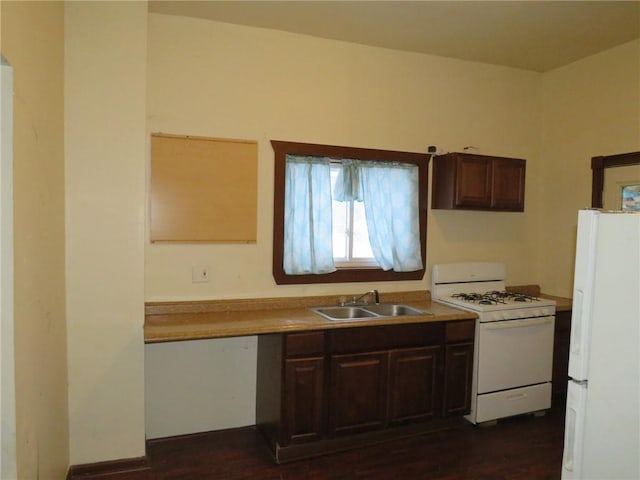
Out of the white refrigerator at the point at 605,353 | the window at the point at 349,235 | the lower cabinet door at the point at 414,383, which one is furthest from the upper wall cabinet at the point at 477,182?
the white refrigerator at the point at 605,353

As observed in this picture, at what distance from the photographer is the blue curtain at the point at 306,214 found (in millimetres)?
3219

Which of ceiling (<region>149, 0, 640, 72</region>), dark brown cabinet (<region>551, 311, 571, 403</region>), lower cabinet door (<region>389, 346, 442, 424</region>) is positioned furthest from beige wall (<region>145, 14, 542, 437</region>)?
dark brown cabinet (<region>551, 311, 571, 403</region>)

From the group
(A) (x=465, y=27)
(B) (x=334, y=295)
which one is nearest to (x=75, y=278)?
(B) (x=334, y=295)

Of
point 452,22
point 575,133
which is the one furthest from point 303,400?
point 575,133

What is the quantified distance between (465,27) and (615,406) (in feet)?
8.71

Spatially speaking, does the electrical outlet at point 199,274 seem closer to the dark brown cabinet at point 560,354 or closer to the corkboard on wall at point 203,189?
the corkboard on wall at point 203,189

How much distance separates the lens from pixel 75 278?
2506 millimetres

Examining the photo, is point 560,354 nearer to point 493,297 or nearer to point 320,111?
point 493,297

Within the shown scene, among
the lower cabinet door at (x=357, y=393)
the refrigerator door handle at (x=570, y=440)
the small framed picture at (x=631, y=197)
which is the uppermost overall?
the small framed picture at (x=631, y=197)

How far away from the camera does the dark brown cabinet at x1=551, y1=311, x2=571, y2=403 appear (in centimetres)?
363

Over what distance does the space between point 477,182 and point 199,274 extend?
7.50ft

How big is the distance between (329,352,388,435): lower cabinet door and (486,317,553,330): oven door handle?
0.89 metres

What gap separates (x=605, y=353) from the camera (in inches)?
63.0

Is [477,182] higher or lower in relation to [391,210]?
higher
